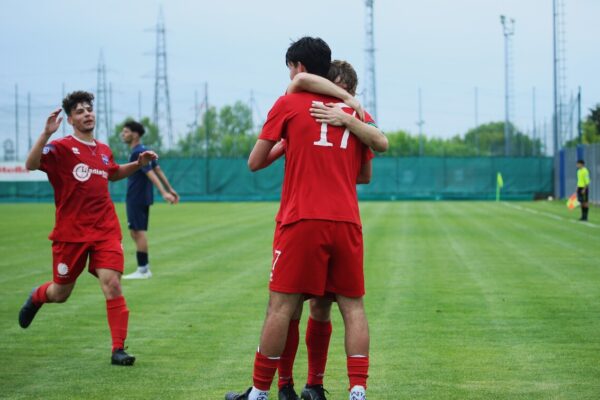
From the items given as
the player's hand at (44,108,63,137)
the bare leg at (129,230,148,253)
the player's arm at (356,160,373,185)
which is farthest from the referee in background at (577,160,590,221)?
the player's arm at (356,160,373,185)

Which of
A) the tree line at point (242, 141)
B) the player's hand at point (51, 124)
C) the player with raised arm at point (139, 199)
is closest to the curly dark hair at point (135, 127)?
the player with raised arm at point (139, 199)

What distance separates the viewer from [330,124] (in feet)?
18.3

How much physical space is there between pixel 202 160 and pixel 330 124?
164 ft

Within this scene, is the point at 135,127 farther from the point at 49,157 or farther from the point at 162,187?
the point at 49,157

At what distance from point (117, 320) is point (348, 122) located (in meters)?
3.07

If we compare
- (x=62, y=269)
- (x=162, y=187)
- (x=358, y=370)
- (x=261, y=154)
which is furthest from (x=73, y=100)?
(x=162, y=187)

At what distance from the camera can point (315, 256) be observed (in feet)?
18.1

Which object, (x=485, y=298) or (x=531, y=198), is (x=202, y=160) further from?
(x=485, y=298)

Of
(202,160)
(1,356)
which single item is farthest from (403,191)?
(1,356)

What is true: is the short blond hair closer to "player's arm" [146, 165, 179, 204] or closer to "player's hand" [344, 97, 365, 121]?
"player's hand" [344, 97, 365, 121]

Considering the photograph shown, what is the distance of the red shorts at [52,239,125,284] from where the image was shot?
7.85 meters

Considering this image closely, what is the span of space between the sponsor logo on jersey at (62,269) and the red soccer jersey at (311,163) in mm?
2814

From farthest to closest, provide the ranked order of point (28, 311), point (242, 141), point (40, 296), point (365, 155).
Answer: point (242, 141) < point (28, 311) < point (40, 296) < point (365, 155)

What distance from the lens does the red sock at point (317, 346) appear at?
6.18 m
